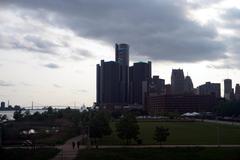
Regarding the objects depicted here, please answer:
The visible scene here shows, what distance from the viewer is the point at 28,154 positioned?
62344 mm

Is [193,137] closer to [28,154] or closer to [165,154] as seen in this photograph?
[165,154]

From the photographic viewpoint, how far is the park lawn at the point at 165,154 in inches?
2338

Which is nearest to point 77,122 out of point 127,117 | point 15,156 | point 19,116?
point 19,116

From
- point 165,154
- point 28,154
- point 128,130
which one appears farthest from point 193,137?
point 28,154

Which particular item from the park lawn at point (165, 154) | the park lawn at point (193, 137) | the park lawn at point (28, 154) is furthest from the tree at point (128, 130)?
the park lawn at point (28, 154)

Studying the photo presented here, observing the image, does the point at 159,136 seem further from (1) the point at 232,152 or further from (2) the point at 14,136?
(2) the point at 14,136

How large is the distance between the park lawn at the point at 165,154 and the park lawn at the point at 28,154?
143 inches

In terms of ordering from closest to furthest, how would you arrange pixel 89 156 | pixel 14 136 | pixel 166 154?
pixel 89 156
pixel 166 154
pixel 14 136

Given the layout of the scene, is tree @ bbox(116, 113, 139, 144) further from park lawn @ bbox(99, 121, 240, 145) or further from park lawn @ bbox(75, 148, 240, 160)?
park lawn @ bbox(75, 148, 240, 160)

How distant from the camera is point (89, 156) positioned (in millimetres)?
58688

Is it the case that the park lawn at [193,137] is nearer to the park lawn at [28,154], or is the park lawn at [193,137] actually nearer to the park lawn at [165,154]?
the park lawn at [165,154]

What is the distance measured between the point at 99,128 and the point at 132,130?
845 centimetres

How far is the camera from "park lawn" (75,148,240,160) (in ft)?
195

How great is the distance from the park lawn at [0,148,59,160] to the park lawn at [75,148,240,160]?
364 centimetres
